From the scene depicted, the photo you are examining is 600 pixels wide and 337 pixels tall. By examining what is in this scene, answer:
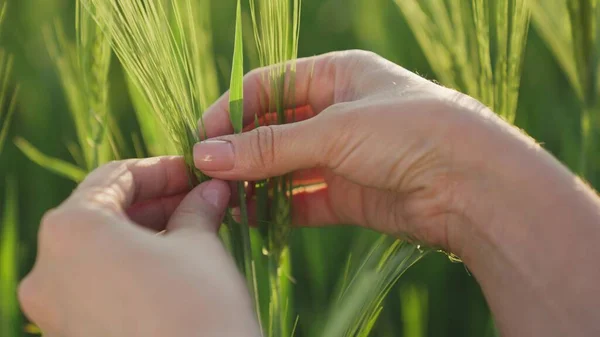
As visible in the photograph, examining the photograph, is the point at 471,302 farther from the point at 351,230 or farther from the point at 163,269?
the point at 163,269

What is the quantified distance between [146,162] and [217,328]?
248 mm

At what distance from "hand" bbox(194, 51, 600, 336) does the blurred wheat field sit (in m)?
0.05

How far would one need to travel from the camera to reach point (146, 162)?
722 millimetres

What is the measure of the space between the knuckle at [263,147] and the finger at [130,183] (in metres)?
0.08

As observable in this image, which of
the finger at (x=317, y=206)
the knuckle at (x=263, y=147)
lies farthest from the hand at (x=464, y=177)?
the finger at (x=317, y=206)

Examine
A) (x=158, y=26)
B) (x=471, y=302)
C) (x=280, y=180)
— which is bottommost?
(x=471, y=302)

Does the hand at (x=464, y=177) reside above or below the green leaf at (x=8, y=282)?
above

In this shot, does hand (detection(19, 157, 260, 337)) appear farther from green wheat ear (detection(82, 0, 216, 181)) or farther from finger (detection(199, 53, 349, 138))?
finger (detection(199, 53, 349, 138))

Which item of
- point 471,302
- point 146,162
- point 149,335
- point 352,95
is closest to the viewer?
point 149,335

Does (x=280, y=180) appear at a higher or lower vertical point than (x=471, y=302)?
higher

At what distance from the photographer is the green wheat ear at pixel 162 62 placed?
0.61 meters

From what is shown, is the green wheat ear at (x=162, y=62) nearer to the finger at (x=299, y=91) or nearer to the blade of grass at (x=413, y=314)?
the finger at (x=299, y=91)

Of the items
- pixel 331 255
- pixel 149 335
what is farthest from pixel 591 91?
pixel 149 335

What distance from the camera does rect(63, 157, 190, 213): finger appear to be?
605 mm
